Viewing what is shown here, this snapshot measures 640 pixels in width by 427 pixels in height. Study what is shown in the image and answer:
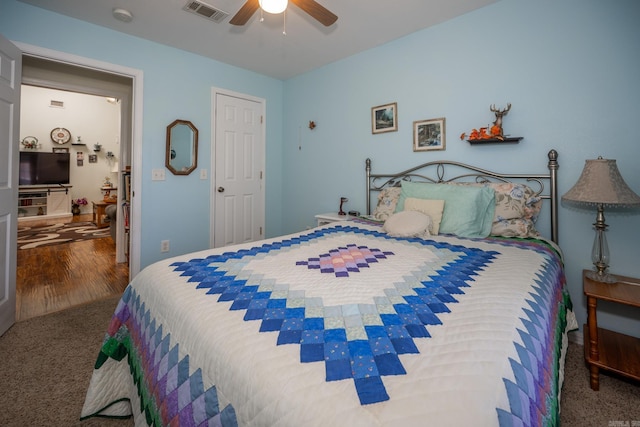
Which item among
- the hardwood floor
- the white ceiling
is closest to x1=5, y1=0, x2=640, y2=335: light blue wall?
the white ceiling

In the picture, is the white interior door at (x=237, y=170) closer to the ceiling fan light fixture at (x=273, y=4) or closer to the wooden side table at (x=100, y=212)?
the ceiling fan light fixture at (x=273, y=4)

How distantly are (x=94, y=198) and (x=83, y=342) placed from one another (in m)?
7.37

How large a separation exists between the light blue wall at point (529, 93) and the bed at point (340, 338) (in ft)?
2.29

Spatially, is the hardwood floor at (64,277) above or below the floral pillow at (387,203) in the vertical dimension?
below

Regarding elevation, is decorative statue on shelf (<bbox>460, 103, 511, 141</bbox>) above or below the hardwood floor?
above

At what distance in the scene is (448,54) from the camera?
105 inches

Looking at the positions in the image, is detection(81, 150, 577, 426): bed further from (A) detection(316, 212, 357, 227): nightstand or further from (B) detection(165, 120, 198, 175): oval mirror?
(B) detection(165, 120, 198, 175): oval mirror

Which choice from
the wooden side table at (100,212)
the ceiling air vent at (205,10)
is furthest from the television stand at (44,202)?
the ceiling air vent at (205,10)

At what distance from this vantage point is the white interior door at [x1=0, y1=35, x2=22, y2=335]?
215 cm

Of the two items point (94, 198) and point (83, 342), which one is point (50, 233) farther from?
point (83, 342)

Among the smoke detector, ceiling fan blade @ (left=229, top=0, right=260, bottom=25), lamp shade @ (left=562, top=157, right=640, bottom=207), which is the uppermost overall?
the smoke detector

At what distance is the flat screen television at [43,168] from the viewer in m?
6.75

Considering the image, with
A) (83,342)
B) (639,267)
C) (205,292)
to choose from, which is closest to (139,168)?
(83,342)

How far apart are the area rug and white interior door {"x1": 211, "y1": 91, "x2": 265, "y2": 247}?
3315 millimetres
